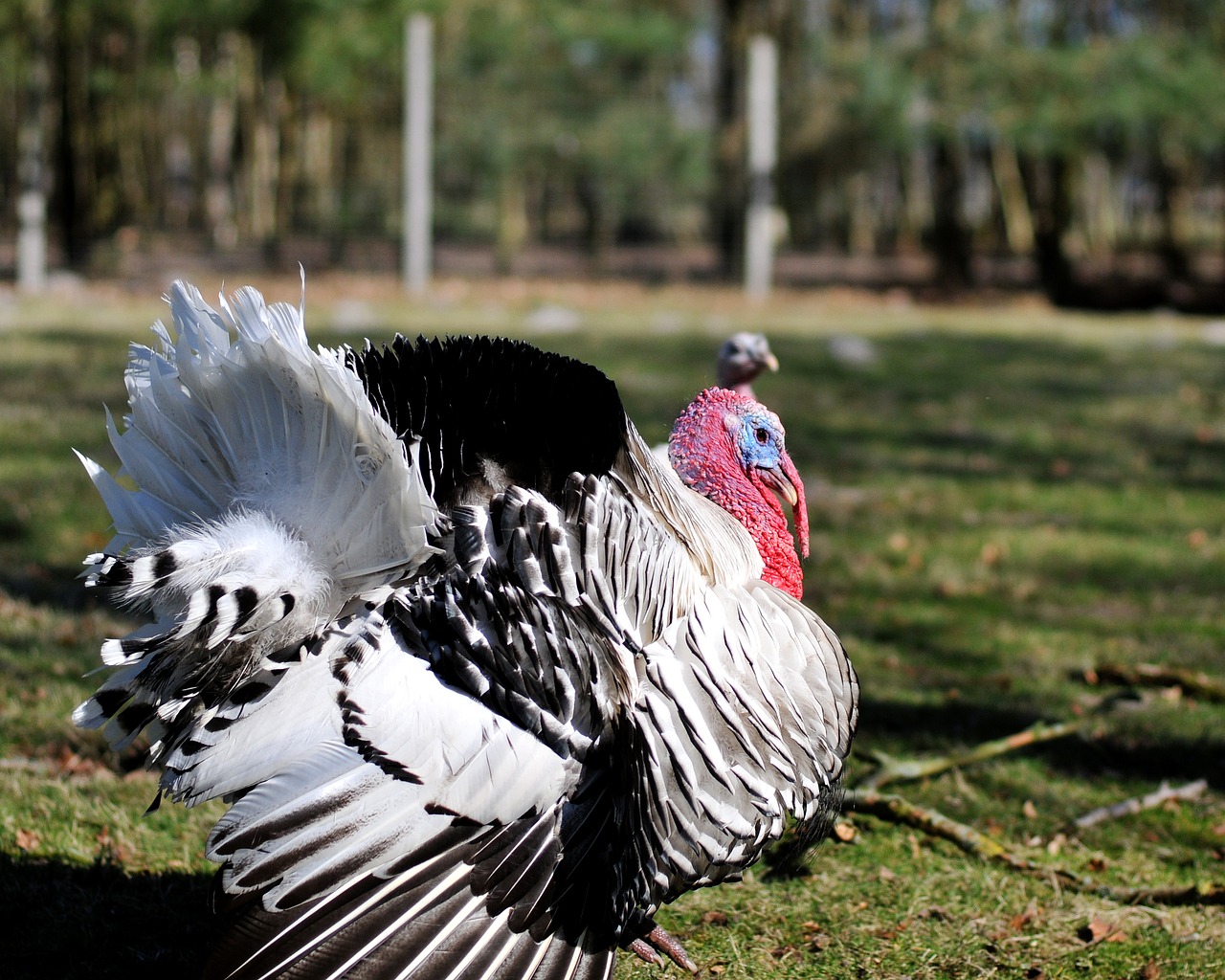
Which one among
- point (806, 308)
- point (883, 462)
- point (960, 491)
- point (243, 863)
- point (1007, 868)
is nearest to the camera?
point (243, 863)

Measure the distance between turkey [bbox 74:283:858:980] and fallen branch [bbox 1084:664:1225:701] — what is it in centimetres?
245

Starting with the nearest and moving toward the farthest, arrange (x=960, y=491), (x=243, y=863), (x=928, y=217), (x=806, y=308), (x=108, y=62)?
(x=243, y=863), (x=960, y=491), (x=806, y=308), (x=108, y=62), (x=928, y=217)

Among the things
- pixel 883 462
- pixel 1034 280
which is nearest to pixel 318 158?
pixel 1034 280

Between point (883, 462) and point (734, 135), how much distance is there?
10895 mm

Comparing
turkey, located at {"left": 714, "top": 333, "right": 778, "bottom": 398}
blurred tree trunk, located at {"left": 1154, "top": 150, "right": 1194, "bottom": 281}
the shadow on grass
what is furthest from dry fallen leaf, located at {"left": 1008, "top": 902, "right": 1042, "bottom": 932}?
blurred tree trunk, located at {"left": 1154, "top": 150, "right": 1194, "bottom": 281}

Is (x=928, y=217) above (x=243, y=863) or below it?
above

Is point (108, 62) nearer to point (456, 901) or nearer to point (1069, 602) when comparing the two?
point (1069, 602)

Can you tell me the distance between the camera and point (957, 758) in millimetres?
4281

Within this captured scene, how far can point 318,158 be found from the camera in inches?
726

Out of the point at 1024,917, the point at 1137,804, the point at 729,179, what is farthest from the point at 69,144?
the point at 1024,917

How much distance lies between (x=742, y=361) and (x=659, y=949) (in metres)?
2.73

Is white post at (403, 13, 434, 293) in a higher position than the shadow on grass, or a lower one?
higher

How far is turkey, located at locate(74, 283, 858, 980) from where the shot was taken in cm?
252

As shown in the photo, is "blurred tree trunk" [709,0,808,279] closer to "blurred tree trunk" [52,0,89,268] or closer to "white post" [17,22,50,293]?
"blurred tree trunk" [52,0,89,268]
